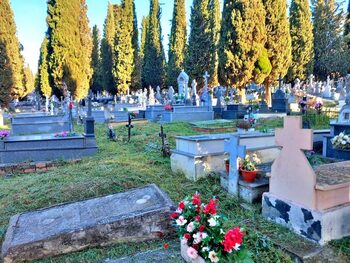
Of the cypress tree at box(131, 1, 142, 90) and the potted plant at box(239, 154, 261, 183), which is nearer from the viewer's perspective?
the potted plant at box(239, 154, 261, 183)

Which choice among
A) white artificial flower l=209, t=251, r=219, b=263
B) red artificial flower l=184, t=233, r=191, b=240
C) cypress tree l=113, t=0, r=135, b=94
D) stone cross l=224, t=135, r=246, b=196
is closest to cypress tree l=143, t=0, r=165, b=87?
cypress tree l=113, t=0, r=135, b=94

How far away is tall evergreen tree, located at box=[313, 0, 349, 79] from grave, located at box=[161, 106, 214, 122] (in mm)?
21921

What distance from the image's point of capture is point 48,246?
122 inches

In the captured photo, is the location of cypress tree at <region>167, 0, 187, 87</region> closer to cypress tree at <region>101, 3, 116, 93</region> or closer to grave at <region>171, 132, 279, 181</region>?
cypress tree at <region>101, 3, 116, 93</region>

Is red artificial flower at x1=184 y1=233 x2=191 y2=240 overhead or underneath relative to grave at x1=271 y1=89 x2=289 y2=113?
underneath

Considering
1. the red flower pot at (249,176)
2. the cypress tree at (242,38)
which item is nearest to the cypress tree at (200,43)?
the cypress tree at (242,38)

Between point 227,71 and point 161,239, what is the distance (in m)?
17.0

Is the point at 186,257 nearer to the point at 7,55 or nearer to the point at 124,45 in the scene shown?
the point at 7,55

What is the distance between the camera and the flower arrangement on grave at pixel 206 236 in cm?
229

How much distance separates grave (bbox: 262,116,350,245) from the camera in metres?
3.04

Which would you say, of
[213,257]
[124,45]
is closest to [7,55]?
[124,45]

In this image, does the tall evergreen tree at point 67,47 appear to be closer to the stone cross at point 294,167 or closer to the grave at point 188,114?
the grave at point 188,114

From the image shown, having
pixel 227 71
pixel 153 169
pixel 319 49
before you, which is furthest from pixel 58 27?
pixel 319 49

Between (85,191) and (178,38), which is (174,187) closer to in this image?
(85,191)
